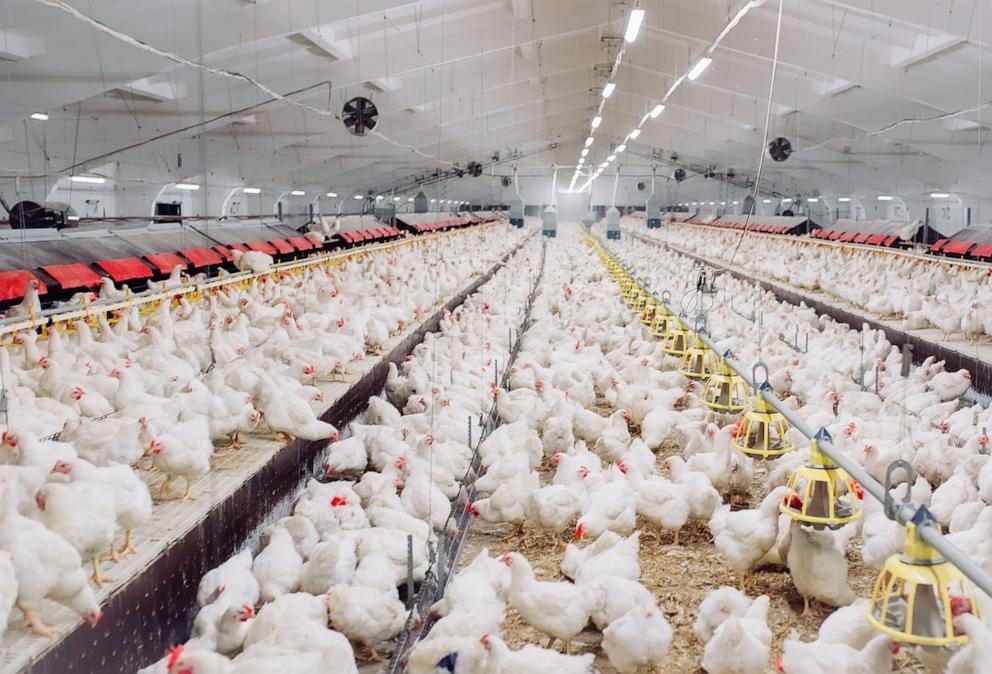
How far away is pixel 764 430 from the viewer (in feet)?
12.5

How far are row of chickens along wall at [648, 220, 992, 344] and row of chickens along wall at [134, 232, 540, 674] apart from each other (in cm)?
223

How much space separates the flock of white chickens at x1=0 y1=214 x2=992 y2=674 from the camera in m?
3.01

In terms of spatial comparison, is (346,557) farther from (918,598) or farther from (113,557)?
(918,598)

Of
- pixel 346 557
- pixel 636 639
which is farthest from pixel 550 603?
pixel 346 557

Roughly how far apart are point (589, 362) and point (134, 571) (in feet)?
17.6

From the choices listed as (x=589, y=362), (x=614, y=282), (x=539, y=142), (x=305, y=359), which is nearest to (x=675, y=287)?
(x=614, y=282)

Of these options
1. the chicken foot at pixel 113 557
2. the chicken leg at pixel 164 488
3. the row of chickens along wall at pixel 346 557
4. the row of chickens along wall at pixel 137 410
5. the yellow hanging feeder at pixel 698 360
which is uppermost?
the yellow hanging feeder at pixel 698 360

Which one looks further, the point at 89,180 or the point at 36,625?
the point at 89,180

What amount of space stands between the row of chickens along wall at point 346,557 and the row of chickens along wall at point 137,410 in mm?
384

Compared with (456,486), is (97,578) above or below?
above

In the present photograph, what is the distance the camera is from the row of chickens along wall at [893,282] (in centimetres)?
852

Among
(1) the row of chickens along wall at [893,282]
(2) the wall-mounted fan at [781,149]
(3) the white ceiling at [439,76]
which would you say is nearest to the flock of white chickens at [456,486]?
(1) the row of chickens along wall at [893,282]

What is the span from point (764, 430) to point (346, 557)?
1.92 m

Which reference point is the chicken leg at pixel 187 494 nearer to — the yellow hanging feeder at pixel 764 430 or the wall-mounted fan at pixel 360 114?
the yellow hanging feeder at pixel 764 430
